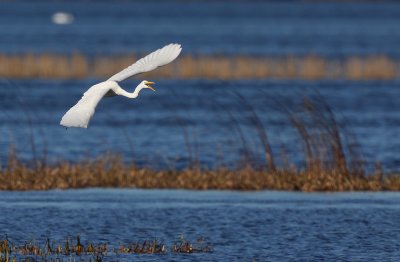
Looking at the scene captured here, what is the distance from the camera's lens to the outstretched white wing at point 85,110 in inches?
584

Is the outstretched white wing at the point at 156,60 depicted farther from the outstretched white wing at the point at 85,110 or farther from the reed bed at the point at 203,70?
the reed bed at the point at 203,70

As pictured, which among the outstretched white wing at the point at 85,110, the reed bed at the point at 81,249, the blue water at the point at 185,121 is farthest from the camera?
the blue water at the point at 185,121

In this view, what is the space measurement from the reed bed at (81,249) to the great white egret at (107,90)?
177 cm

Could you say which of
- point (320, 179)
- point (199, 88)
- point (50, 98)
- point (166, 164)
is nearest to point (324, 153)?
point (320, 179)

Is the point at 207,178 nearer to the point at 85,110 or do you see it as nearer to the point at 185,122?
the point at 85,110

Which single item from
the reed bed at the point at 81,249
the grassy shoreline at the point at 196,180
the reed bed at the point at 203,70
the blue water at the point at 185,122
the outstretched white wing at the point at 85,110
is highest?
the reed bed at the point at 203,70

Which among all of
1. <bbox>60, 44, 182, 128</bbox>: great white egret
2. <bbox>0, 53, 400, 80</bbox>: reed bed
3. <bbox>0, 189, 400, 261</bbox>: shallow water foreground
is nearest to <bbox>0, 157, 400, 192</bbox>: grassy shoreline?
<bbox>0, 189, 400, 261</bbox>: shallow water foreground

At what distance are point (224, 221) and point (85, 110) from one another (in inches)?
195

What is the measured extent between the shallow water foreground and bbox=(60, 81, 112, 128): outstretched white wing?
2013 mm

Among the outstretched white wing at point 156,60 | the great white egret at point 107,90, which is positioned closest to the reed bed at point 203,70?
the outstretched white wing at point 156,60

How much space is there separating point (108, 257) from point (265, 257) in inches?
80.8

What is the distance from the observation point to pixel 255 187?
899 inches

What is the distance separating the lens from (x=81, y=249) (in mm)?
16562

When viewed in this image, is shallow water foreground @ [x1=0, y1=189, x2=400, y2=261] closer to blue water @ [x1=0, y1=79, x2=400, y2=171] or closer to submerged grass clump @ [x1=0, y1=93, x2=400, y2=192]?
submerged grass clump @ [x1=0, y1=93, x2=400, y2=192]
